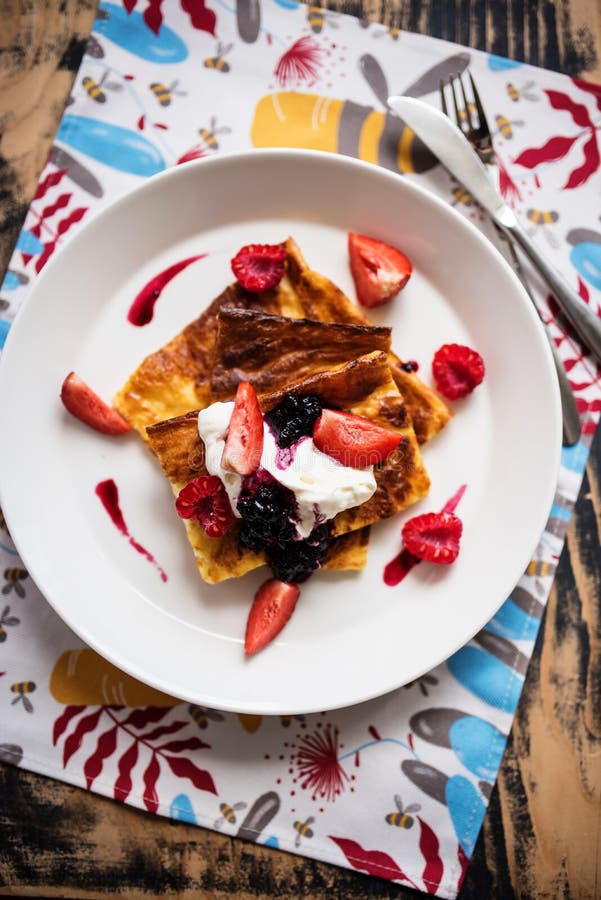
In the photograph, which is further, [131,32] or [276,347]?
[131,32]

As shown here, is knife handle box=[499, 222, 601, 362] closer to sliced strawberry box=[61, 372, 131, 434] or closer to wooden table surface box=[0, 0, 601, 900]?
wooden table surface box=[0, 0, 601, 900]

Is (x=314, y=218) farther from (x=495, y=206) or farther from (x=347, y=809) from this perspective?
(x=347, y=809)

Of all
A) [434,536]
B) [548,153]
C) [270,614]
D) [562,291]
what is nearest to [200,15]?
[548,153]

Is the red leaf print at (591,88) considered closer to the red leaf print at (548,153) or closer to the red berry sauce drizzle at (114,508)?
the red leaf print at (548,153)

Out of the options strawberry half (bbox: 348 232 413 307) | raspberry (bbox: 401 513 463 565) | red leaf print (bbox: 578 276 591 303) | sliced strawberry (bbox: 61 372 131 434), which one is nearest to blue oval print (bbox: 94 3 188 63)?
strawberry half (bbox: 348 232 413 307)

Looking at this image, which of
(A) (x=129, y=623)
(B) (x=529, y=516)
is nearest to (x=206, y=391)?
(A) (x=129, y=623)

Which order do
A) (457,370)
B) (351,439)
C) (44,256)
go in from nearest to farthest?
(351,439)
(457,370)
(44,256)

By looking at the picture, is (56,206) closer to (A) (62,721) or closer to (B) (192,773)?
(A) (62,721)

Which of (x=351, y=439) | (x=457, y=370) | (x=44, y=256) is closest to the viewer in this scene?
(x=351, y=439)
